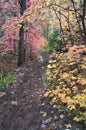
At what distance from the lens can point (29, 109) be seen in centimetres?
786

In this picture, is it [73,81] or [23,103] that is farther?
[23,103]

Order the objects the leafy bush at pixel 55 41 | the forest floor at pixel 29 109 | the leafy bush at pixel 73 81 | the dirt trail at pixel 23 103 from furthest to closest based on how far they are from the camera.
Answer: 1. the leafy bush at pixel 55 41
2. the dirt trail at pixel 23 103
3. the forest floor at pixel 29 109
4. the leafy bush at pixel 73 81

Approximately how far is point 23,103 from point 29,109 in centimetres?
56

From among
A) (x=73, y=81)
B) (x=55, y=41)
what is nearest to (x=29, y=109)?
(x=73, y=81)

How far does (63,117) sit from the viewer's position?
6848 millimetres

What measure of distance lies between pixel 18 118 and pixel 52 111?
1.02 m

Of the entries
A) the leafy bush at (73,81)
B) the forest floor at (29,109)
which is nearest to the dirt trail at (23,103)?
the forest floor at (29,109)

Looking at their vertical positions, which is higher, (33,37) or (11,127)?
(33,37)

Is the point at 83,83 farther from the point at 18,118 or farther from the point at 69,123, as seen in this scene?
the point at 18,118

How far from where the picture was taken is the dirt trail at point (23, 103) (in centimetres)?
711

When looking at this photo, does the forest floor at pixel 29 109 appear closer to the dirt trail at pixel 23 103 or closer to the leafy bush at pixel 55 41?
the dirt trail at pixel 23 103

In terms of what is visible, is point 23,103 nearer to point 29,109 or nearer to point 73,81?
point 29,109

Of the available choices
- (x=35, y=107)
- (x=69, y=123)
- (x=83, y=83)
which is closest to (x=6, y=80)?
(x=35, y=107)

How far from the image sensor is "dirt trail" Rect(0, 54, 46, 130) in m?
7.11
